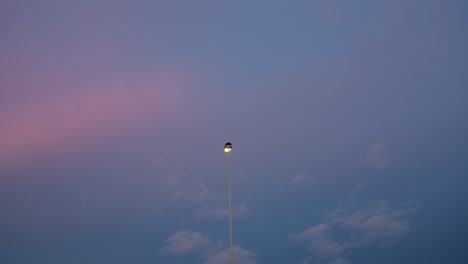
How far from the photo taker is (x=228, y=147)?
866 cm

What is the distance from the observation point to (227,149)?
8.68 m

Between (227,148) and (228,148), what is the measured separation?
0.33 feet

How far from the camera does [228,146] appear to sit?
8.70m

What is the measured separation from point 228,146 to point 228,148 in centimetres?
13

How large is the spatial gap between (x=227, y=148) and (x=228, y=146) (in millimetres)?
130

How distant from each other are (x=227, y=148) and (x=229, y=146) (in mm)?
163

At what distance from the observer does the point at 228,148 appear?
8633mm

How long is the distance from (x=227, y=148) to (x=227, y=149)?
0.20 feet

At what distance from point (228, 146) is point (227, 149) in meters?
0.18

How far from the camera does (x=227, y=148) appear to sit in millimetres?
8711

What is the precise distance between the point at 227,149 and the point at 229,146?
21 cm

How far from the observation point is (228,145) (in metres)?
8.70

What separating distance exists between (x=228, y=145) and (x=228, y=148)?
18cm
